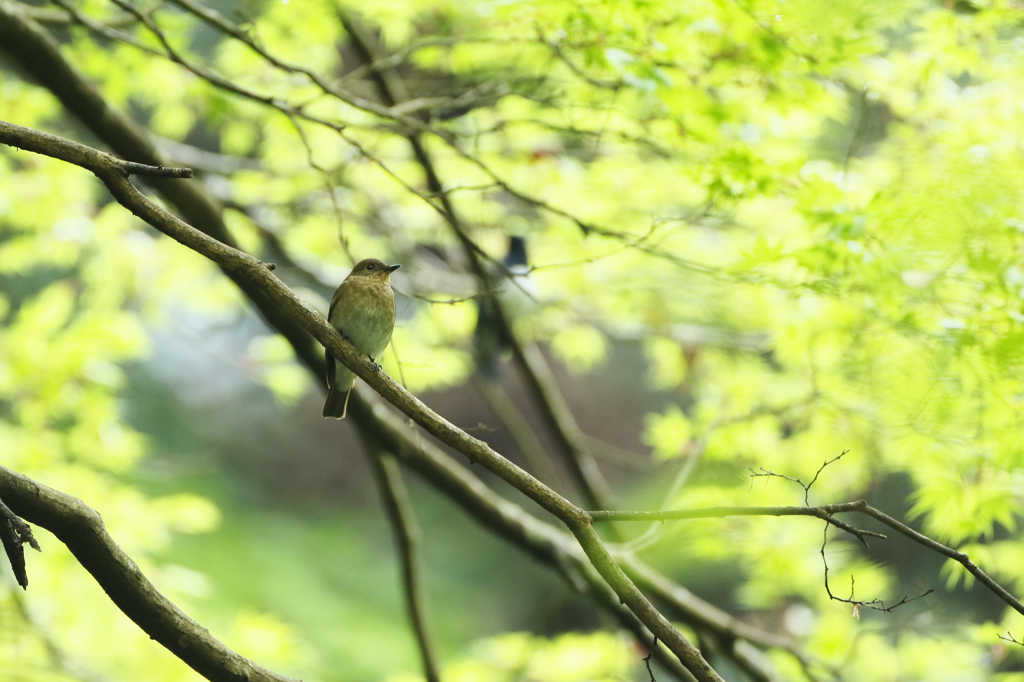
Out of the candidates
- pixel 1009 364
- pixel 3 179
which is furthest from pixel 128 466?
pixel 1009 364

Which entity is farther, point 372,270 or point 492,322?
point 492,322

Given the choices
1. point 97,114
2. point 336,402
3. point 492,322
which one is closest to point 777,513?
point 336,402

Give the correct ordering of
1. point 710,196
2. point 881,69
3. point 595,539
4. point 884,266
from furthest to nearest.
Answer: point 881,69, point 710,196, point 884,266, point 595,539

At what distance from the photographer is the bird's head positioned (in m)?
2.90

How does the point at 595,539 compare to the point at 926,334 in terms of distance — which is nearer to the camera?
the point at 595,539

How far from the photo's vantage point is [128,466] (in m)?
4.39

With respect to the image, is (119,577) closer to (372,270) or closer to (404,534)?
(372,270)

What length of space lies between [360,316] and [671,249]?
1.82m

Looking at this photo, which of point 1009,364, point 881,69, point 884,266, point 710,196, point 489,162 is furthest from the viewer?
point 489,162

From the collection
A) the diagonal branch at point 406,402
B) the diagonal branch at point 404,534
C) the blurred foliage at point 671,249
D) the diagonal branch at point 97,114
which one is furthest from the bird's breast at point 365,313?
the diagonal branch at point 406,402

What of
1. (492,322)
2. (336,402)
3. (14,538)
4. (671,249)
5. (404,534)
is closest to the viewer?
(14,538)

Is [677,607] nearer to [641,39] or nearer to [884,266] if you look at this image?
[884,266]

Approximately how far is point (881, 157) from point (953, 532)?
174 cm

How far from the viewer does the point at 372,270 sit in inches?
116
